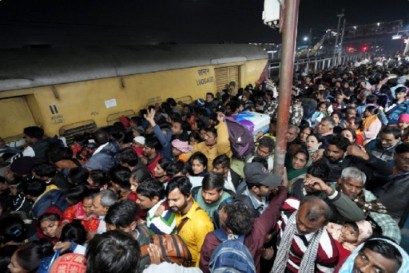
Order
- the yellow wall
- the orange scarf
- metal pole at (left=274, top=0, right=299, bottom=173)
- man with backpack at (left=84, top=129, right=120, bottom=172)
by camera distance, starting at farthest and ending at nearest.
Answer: the yellow wall → the orange scarf → man with backpack at (left=84, top=129, right=120, bottom=172) → metal pole at (left=274, top=0, right=299, bottom=173)

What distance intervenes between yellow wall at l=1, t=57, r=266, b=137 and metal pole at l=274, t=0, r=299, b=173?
14.8 feet

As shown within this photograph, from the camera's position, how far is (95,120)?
507cm

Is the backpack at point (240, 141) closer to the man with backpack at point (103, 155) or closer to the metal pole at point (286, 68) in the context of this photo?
the metal pole at point (286, 68)

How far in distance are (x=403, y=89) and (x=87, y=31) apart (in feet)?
26.2

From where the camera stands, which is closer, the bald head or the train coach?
the bald head

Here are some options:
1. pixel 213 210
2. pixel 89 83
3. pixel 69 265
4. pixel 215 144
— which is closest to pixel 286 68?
pixel 213 210

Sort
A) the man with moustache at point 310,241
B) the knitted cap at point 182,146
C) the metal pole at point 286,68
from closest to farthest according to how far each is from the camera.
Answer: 1. the man with moustache at point 310,241
2. the metal pole at point 286,68
3. the knitted cap at point 182,146

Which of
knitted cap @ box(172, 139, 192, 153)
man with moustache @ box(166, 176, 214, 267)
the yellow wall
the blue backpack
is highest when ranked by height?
the yellow wall

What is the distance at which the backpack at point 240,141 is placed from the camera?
3.01 m

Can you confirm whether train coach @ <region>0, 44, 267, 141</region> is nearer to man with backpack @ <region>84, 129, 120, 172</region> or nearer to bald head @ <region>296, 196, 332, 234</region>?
man with backpack @ <region>84, 129, 120, 172</region>

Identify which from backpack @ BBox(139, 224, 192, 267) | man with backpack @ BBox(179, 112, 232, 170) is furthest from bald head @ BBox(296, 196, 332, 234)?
man with backpack @ BBox(179, 112, 232, 170)

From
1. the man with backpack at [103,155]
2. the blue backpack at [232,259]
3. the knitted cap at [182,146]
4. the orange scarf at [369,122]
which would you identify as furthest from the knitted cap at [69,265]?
the orange scarf at [369,122]

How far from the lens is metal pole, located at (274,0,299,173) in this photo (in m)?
1.66

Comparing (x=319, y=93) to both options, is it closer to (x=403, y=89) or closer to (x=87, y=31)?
(x=403, y=89)
